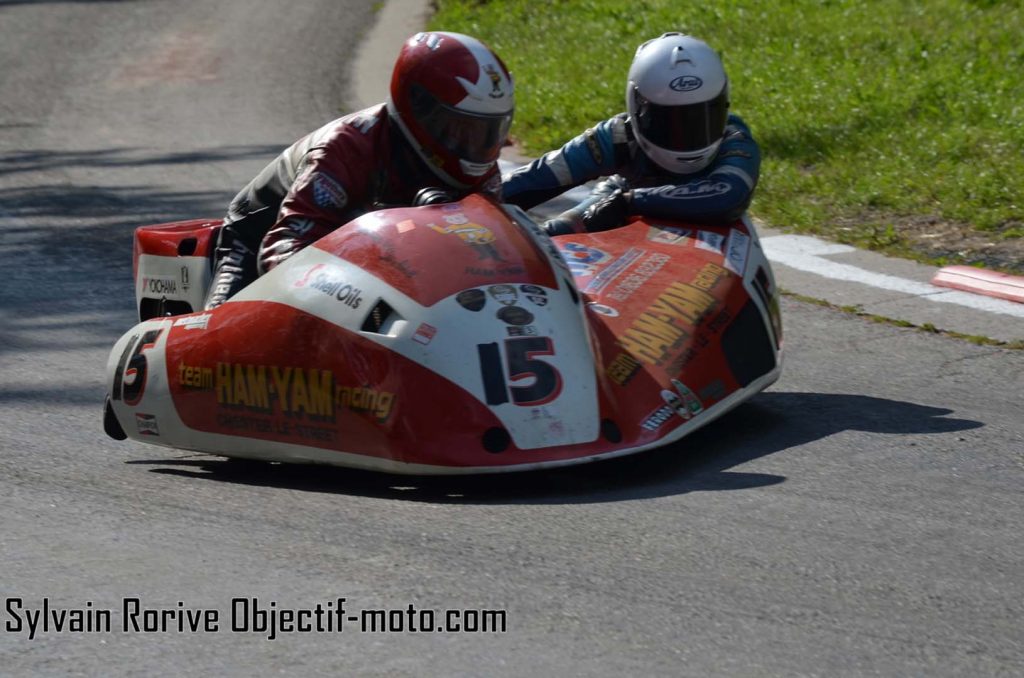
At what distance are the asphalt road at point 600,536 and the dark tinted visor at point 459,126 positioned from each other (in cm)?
134

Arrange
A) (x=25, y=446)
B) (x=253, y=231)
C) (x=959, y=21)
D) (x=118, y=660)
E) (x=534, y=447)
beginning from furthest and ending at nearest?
(x=959, y=21) → (x=253, y=231) → (x=25, y=446) → (x=534, y=447) → (x=118, y=660)

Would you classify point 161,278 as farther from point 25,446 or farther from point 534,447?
point 534,447

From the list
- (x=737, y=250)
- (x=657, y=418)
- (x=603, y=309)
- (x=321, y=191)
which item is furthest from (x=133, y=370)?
(x=737, y=250)

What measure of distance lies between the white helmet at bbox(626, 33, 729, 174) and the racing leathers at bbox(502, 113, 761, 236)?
100 mm

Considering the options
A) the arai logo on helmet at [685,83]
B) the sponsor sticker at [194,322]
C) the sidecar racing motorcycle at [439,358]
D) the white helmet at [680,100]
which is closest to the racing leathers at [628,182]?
the white helmet at [680,100]

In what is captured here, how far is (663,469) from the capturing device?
5.15 m

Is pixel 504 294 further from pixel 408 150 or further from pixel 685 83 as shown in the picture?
pixel 685 83

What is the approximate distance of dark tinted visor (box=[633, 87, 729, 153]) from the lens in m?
6.45

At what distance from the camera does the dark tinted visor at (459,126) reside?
5.66 meters

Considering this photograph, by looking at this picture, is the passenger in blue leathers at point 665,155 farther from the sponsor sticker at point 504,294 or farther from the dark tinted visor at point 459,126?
the sponsor sticker at point 504,294

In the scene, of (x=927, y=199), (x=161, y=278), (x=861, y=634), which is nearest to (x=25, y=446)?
(x=161, y=278)

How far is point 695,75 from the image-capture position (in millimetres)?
6410

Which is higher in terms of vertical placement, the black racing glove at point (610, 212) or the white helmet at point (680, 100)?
the white helmet at point (680, 100)

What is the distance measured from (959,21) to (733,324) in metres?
9.34
